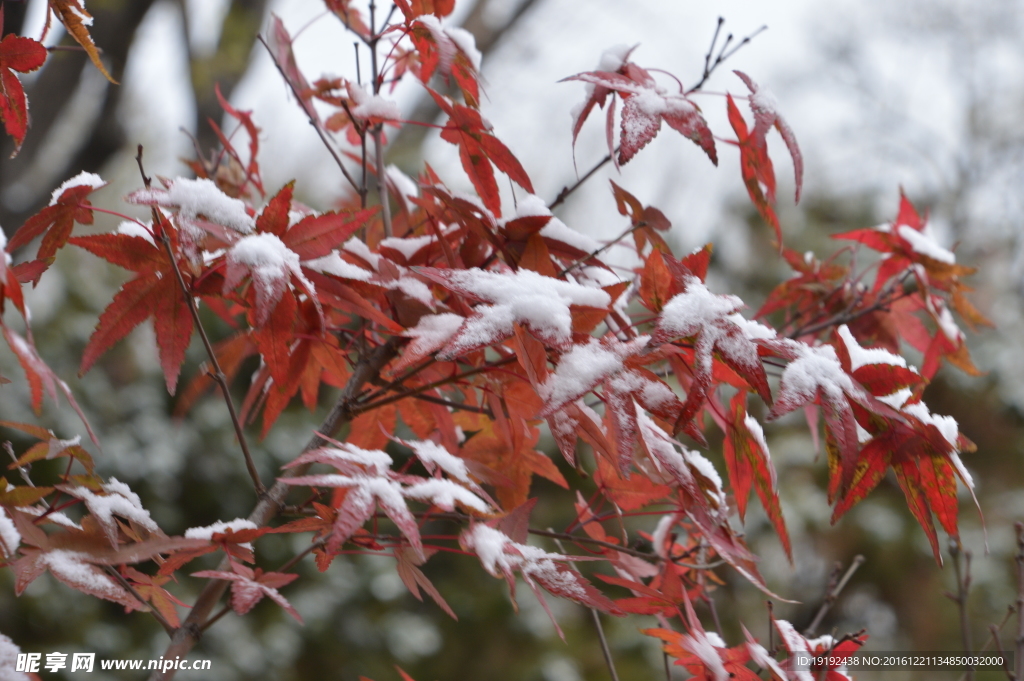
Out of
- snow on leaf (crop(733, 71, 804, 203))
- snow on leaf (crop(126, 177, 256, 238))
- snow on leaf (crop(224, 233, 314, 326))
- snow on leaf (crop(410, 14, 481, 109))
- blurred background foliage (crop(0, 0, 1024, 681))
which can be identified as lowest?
blurred background foliage (crop(0, 0, 1024, 681))

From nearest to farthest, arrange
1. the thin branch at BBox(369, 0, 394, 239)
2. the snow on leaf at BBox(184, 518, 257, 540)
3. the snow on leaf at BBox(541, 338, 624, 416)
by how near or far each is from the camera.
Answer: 1. the snow on leaf at BBox(541, 338, 624, 416)
2. the snow on leaf at BBox(184, 518, 257, 540)
3. the thin branch at BBox(369, 0, 394, 239)

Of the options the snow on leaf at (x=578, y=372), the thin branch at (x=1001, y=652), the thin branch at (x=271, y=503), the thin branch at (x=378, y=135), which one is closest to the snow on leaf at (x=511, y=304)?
the snow on leaf at (x=578, y=372)

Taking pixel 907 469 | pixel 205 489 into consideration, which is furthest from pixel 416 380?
pixel 205 489

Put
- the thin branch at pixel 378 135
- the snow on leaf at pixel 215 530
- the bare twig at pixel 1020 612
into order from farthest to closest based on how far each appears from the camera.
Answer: the thin branch at pixel 378 135 → the bare twig at pixel 1020 612 → the snow on leaf at pixel 215 530

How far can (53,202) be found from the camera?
1.82ft

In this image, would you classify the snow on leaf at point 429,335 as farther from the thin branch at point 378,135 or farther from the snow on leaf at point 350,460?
the thin branch at point 378,135

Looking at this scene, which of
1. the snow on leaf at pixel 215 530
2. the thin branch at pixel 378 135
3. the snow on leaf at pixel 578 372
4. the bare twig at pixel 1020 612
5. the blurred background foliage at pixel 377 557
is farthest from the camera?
the blurred background foliage at pixel 377 557

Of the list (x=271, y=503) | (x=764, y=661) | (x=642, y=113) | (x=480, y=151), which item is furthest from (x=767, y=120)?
(x=271, y=503)

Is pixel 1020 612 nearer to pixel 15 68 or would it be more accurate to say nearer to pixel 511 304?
pixel 511 304

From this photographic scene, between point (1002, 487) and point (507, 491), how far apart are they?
370 centimetres

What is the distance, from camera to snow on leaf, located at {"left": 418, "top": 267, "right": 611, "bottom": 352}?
0.44 meters

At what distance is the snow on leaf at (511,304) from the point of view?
441 millimetres

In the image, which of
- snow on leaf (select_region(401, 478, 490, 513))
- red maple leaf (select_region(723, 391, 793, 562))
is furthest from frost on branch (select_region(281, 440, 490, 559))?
red maple leaf (select_region(723, 391, 793, 562))

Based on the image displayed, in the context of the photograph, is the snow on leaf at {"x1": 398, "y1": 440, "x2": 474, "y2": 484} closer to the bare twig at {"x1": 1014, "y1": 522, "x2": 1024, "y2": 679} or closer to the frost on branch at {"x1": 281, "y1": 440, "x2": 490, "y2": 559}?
Answer: the frost on branch at {"x1": 281, "y1": 440, "x2": 490, "y2": 559}
